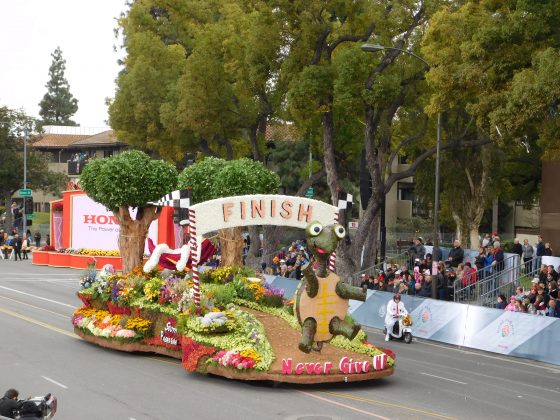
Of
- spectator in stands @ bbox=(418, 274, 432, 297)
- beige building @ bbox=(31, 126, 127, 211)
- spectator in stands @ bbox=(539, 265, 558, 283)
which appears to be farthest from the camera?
beige building @ bbox=(31, 126, 127, 211)

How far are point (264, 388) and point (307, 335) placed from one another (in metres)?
1.33

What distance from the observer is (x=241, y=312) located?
19.3 metres

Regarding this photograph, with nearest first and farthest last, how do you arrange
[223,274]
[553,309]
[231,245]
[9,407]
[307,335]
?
1. [9,407]
2. [307,335]
3. [223,274]
4. [553,309]
5. [231,245]

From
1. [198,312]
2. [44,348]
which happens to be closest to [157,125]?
[44,348]

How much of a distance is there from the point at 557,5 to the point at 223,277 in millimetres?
10733

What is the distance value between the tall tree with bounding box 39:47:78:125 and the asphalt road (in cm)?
10832

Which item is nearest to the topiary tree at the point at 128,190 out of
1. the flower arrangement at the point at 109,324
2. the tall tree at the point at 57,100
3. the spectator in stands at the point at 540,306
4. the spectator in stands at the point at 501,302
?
the flower arrangement at the point at 109,324

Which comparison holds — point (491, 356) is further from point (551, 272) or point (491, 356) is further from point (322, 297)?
point (322, 297)

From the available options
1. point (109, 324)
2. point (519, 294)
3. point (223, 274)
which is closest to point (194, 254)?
point (223, 274)

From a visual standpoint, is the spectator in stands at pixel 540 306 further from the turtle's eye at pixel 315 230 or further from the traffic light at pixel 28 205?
the traffic light at pixel 28 205

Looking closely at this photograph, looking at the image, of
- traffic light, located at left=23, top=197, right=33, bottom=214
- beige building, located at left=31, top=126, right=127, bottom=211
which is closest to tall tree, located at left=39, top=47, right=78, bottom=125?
beige building, located at left=31, top=126, right=127, bottom=211

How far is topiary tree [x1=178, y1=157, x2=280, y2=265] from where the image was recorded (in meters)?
26.3

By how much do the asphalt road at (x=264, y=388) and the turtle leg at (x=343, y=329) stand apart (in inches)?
41.4

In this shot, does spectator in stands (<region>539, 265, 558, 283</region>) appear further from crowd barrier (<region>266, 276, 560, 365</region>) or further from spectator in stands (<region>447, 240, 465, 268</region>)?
spectator in stands (<region>447, 240, 465, 268</region>)
